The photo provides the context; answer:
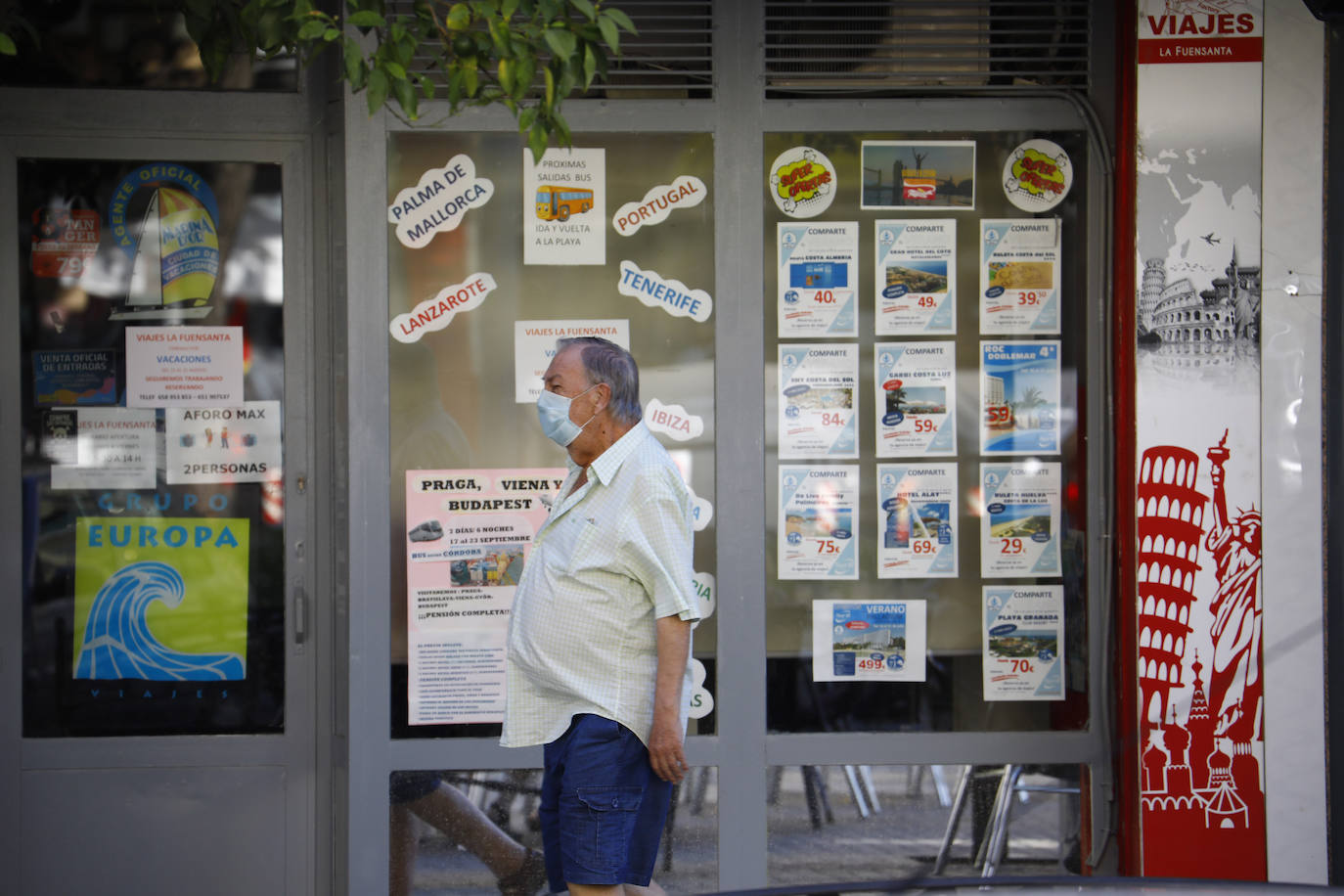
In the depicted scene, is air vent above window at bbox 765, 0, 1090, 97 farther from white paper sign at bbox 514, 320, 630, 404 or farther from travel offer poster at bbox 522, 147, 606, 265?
white paper sign at bbox 514, 320, 630, 404

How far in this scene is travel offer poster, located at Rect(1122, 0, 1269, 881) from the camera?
12.6 ft

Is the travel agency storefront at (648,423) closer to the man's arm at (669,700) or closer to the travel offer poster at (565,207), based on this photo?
the travel offer poster at (565,207)

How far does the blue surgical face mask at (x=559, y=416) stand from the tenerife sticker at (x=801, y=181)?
1.50m

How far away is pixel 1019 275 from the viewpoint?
412 centimetres

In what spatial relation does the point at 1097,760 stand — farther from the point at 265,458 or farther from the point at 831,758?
the point at 265,458

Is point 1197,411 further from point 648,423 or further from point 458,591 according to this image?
point 458,591

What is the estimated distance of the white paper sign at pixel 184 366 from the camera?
164 inches

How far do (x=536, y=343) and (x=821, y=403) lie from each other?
1.07 metres

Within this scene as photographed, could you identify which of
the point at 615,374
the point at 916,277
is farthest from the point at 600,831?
the point at 916,277

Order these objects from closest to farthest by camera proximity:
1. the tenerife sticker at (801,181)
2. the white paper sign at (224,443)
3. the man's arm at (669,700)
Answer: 1. the man's arm at (669,700)
2. the tenerife sticker at (801,181)
3. the white paper sign at (224,443)

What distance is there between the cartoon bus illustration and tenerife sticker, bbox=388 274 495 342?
0.32 meters

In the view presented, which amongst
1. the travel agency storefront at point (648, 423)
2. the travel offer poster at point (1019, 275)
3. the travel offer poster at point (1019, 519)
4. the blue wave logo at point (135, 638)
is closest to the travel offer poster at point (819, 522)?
the travel agency storefront at point (648, 423)

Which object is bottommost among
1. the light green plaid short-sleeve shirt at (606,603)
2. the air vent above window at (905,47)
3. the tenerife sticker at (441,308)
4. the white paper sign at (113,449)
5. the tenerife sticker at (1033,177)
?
the light green plaid short-sleeve shirt at (606,603)

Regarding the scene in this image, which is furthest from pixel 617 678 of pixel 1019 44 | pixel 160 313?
pixel 1019 44
